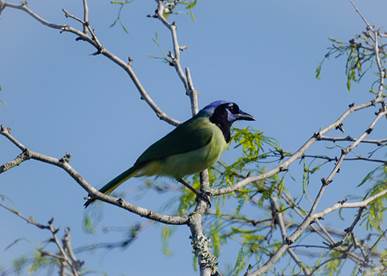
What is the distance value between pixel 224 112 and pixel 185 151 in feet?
2.32

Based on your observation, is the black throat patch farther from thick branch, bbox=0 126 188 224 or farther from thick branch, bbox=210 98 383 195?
thick branch, bbox=0 126 188 224

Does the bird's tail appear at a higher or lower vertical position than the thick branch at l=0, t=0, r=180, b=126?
lower

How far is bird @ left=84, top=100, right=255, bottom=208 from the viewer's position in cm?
763

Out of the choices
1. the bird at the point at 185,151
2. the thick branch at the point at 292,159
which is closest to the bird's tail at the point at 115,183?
the bird at the point at 185,151

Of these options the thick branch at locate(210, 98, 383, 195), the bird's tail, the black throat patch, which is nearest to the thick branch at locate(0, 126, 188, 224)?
the thick branch at locate(210, 98, 383, 195)

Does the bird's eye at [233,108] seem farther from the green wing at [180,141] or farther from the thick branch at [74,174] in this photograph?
the thick branch at [74,174]

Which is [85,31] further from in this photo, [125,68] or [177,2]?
[177,2]

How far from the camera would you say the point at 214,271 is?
566cm

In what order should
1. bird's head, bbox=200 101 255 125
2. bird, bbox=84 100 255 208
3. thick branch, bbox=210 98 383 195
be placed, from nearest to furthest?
thick branch, bbox=210 98 383 195
bird, bbox=84 100 255 208
bird's head, bbox=200 101 255 125

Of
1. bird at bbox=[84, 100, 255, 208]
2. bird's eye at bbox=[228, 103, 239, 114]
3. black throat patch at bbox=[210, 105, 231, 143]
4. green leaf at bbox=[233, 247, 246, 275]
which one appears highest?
bird's eye at bbox=[228, 103, 239, 114]

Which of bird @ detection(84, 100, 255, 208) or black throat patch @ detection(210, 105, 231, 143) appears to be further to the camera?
black throat patch @ detection(210, 105, 231, 143)

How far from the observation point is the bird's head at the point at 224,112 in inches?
319

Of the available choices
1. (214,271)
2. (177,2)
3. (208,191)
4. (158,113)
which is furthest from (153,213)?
(177,2)

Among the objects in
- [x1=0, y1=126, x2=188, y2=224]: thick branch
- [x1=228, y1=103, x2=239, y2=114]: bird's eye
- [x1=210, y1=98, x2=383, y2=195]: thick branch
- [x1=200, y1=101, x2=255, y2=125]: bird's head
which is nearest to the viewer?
[x1=0, y1=126, x2=188, y2=224]: thick branch
